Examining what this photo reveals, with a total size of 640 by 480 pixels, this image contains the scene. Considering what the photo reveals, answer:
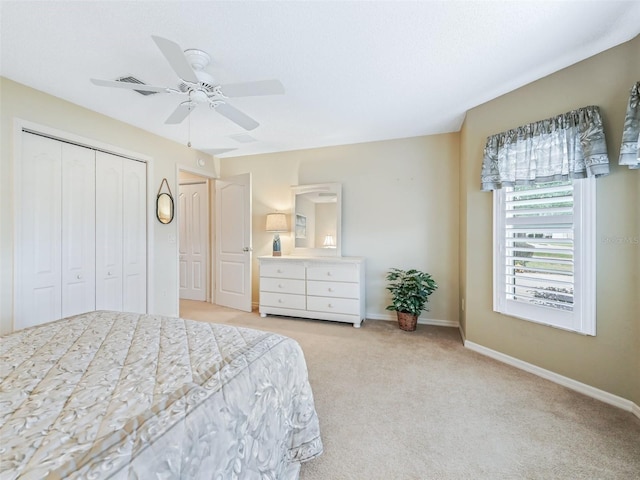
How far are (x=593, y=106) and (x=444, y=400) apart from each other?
2.38 m

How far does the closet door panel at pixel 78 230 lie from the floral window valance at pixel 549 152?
4.02 metres

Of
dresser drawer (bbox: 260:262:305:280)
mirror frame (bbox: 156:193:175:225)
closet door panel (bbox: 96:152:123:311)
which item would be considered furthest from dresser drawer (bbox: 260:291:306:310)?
closet door panel (bbox: 96:152:123:311)

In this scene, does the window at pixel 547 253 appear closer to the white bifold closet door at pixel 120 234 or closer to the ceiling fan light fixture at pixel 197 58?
the ceiling fan light fixture at pixel 197 58

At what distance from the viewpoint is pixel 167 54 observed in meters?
1.56

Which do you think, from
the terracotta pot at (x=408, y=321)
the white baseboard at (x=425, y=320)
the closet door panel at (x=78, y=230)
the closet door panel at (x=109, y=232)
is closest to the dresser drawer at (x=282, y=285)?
the white baseboard at (x=425, y=320)

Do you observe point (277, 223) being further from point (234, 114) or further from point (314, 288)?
point (234, 114)

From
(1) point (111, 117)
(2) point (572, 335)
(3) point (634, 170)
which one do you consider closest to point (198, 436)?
(2) point (572, 335)

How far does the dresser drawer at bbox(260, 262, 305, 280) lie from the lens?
400 centimetres

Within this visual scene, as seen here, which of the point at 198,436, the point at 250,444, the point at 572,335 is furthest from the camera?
the point at 572,335

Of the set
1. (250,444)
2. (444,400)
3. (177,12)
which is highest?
(177,12)

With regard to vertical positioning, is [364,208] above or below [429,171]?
below

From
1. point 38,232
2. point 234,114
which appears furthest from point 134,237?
point 234,114

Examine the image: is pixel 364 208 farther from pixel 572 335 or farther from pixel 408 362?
pixel 572 335

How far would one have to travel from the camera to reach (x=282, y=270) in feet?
13.4
